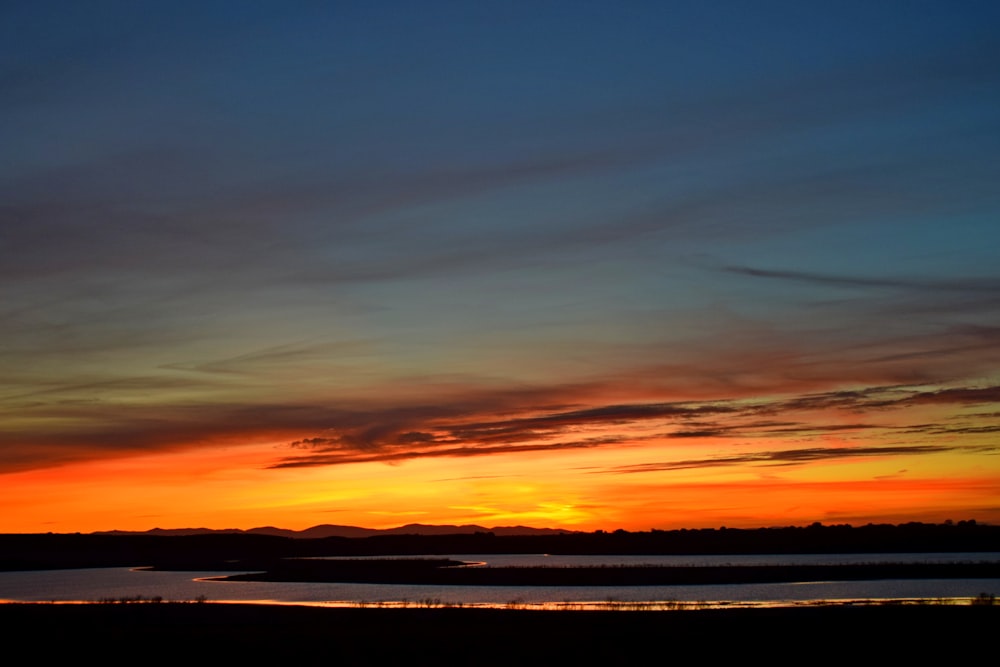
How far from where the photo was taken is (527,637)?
120ft

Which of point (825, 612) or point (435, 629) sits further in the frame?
point (825, 612)

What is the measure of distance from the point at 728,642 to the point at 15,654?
976 inches

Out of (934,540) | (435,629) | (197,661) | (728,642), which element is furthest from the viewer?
(934,540)

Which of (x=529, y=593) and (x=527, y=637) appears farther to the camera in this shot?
(x=529, y=593)

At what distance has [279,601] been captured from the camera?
64.2 meters

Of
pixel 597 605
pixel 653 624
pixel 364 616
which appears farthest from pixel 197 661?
pixel 597 605

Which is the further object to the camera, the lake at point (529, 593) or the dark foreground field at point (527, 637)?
the lake at point (529, 593)

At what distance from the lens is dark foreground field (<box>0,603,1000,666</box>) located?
104 feet

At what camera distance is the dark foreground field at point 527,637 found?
31750mm

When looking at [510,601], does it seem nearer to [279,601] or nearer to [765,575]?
[279,601]

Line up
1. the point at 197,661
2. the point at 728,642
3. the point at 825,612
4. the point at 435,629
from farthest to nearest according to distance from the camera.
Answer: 1. the point at 825,612
2. the point at 435,629
3. the point at 728,642
4. the point at 197,661

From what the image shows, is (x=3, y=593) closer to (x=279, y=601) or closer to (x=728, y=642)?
(x=279, y=601)

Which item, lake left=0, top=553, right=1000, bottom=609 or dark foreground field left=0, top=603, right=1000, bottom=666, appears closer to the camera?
dark foreground field left=0, top=603, right=1000, bottom=666

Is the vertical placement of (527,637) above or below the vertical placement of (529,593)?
above
